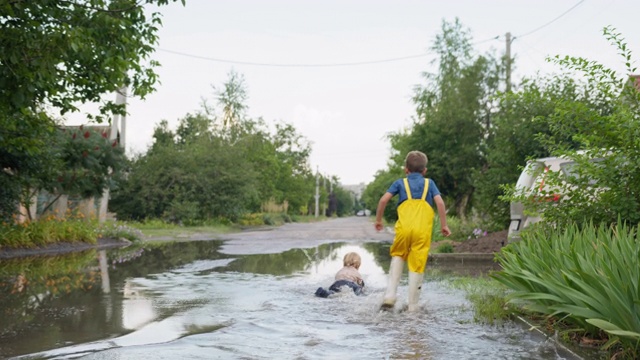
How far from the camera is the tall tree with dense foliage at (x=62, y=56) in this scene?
9.94 metres

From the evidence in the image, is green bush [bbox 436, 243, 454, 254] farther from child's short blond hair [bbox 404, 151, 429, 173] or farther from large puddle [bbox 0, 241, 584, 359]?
child's short blond hair [bbox 404, 151, 429, 173]

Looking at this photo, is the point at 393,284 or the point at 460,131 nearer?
the point at 393,284

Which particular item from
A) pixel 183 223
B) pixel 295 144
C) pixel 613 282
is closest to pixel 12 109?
pixel 613 282

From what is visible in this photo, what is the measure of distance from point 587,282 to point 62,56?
8.15 metres

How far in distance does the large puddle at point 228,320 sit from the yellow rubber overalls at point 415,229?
63 cm

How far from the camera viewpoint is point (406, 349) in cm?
578

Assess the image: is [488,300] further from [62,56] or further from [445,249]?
[445,249]

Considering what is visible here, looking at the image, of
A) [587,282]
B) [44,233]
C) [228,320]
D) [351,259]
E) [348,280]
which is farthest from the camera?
[44,233]

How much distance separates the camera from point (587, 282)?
17.8ft

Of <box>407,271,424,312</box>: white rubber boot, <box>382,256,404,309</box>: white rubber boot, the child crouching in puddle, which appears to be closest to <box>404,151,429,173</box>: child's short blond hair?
<box>382,256,404,309</box>: white rubber boot

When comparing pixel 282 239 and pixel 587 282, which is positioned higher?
pixel 587 282

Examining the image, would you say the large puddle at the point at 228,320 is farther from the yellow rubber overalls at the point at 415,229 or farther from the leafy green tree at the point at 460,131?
the leafy green tree at the point at 460,131

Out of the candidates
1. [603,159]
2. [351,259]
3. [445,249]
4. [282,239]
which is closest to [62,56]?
[351,259]

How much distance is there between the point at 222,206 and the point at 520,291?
123 feet
